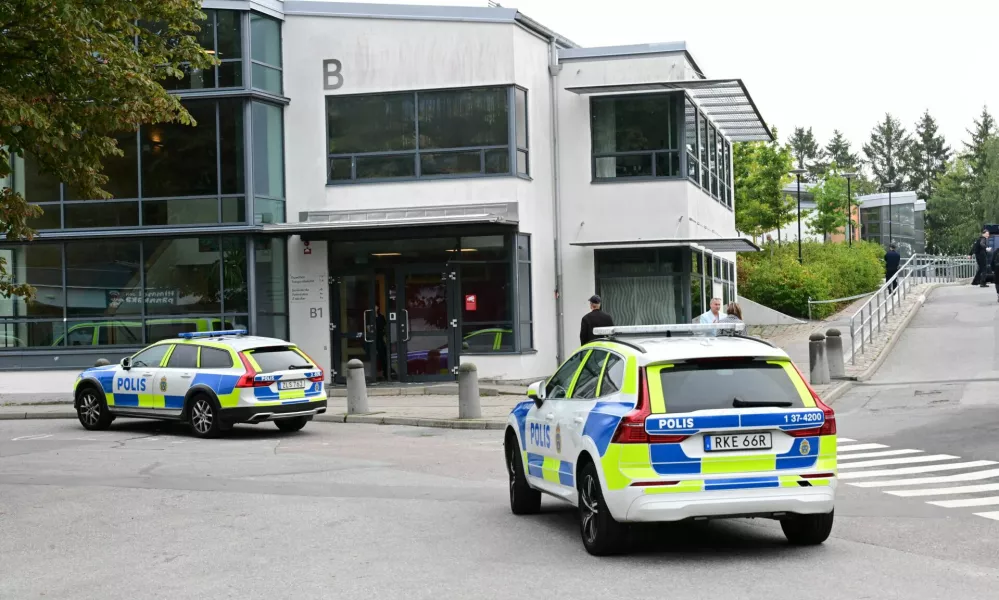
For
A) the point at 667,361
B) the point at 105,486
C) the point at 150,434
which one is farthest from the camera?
the point at 150,434

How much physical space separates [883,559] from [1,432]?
17072 millimetres

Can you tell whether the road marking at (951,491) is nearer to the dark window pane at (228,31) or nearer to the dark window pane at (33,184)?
the dark window pane at (228,31)

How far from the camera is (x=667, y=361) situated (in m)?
8.99

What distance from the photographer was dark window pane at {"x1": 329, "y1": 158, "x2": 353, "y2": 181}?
28.2 meters

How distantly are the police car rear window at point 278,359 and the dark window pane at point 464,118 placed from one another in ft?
30.2

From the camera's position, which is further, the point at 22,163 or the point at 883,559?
the point at 22,163

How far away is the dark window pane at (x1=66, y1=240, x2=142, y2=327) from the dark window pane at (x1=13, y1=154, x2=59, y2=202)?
4.10 ft

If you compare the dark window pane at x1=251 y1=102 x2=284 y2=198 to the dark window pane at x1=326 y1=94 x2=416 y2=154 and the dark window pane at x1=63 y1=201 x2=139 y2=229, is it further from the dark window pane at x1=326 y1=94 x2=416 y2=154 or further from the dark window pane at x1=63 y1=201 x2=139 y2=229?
the dark window pane at x1=63 y1=201 x2=139 y2=229

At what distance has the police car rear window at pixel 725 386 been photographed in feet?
29.0

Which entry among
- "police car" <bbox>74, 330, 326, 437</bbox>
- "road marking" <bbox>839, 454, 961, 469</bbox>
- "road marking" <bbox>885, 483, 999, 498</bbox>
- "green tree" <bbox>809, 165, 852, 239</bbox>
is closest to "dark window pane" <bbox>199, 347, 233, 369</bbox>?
"police car" <bbox>74, 330, 326, 437</bbox>

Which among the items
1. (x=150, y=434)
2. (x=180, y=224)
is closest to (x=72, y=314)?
(x=180, y=224)

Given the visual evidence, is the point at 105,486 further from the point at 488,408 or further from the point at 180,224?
the point at 180,224

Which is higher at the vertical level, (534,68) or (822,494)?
(534,68)

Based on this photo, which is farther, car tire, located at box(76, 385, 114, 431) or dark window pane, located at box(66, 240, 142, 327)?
dark window pane, located at box(66, 240, 142, 327)
